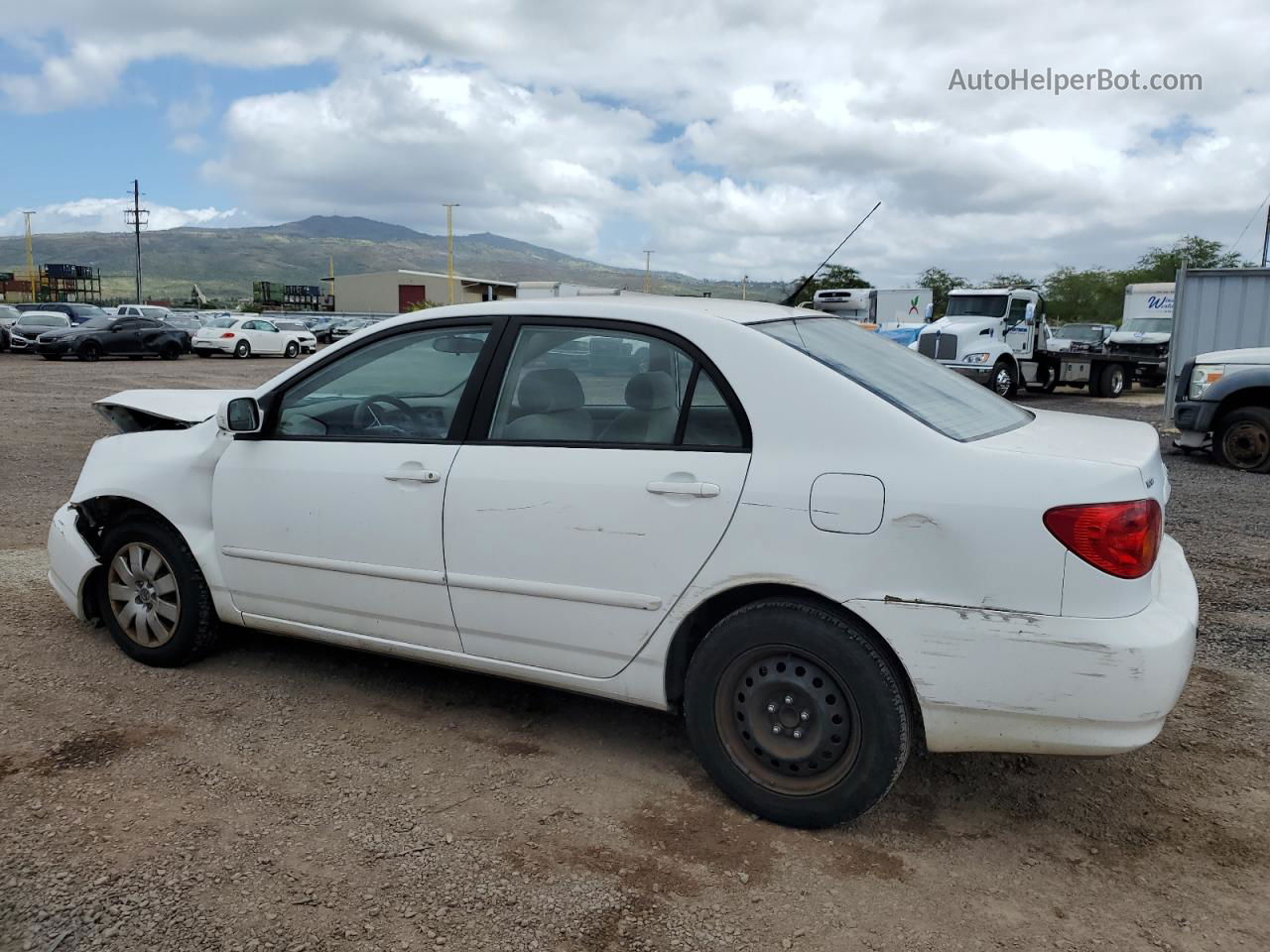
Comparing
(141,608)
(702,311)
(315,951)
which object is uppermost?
(702,311)

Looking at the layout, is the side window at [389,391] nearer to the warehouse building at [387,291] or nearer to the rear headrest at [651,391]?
the rear headrest at [651,391]

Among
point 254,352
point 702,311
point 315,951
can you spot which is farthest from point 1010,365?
point 254,352

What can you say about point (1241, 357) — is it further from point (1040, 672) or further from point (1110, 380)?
point (1110, 380)

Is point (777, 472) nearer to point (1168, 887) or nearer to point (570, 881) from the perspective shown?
point (570, 881)

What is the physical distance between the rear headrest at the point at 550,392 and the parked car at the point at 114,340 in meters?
30.9

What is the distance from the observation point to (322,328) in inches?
1943

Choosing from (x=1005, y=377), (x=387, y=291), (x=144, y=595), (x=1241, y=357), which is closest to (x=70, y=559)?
(x=144, y=595)

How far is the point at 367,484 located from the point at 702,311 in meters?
1.39

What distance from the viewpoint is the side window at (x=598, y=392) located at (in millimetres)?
3270

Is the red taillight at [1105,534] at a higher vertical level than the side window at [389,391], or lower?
lower

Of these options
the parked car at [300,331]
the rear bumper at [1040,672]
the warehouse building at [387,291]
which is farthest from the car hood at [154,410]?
the warehouse building at [387,291]

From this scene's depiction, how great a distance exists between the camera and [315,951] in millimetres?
2553

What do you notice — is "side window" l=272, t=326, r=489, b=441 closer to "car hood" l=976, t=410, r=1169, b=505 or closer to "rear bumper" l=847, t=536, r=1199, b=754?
"rear bumper" l=847, t=536, r=1199, b=754

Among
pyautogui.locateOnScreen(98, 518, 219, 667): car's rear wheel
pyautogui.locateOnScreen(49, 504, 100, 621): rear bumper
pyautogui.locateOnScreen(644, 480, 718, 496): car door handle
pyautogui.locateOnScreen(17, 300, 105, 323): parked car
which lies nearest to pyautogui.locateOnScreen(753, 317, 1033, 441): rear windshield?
pyautogui.locateOnScreen(644, 480, 718, 496): car door handle
